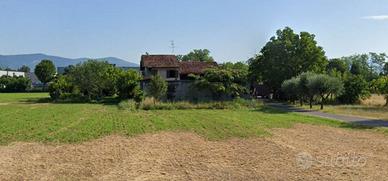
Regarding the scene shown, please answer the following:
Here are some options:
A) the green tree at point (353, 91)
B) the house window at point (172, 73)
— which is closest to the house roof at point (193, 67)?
the house window at point (172, 73)

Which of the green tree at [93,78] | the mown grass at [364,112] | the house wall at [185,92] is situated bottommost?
the mown grass at [364,112]

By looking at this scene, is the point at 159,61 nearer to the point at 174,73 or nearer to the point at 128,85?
the point at 174,73

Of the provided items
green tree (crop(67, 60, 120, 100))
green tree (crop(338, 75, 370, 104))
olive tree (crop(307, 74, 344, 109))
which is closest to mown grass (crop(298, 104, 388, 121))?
olive tree (crop(307, 74, 344, 109))

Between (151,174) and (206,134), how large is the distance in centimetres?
855

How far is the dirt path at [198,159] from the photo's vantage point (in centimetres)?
1149

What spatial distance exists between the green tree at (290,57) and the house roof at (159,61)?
40.0ft

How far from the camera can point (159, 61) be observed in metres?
55.0

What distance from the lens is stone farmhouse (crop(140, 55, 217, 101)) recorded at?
1902 inches

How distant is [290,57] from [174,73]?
1507 cm

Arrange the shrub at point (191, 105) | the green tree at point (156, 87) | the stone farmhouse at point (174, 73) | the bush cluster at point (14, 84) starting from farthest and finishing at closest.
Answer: the bush cluster at point (14, 84)
the stone farmhouse at point (174, 73)
the green tree at point (156, 87)
the shrub at point (191, 105)

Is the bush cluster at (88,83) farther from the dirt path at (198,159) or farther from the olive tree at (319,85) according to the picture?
the dirt path at (198,159)

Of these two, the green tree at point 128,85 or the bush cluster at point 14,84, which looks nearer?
the green tree at point 128,85

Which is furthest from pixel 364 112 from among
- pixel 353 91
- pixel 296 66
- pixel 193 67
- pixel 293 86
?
pixel 193 67

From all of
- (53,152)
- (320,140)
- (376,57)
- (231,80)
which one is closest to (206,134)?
(320,140)
